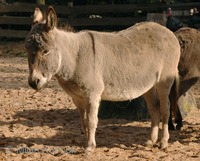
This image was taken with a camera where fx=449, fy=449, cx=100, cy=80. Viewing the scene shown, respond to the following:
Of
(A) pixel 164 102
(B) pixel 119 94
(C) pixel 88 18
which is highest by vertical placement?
(C) pixel 88 18

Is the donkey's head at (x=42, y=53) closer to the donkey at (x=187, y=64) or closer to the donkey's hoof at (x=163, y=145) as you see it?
the donkey's hoof at (x=163, y=145)

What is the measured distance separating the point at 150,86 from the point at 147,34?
734 millimetres

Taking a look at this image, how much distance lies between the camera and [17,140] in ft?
20.7

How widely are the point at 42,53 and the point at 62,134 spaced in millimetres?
1915

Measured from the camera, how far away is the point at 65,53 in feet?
18.1

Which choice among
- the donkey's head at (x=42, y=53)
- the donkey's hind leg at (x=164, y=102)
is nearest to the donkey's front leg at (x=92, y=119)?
the donkey's head at (x=42, y=53)

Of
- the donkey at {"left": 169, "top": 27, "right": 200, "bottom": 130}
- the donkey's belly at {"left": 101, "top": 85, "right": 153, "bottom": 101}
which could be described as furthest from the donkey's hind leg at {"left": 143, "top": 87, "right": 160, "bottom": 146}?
the donkey at {"left": 169, "top": 27, "right": 200, "bottom": 130}

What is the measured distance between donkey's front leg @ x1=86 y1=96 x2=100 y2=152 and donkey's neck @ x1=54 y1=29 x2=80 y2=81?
0.43 m

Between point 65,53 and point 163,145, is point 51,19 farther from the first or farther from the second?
point 163,145

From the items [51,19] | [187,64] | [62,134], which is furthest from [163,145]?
[51,19]

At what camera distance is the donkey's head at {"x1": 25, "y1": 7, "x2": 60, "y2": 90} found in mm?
5145

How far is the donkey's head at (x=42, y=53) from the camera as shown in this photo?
5.14 m

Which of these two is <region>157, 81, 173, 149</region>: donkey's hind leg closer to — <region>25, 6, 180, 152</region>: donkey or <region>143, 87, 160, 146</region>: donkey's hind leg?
<region>25, 6, 180, 152</region>: donkey

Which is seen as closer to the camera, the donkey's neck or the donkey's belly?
the donkey's neck
